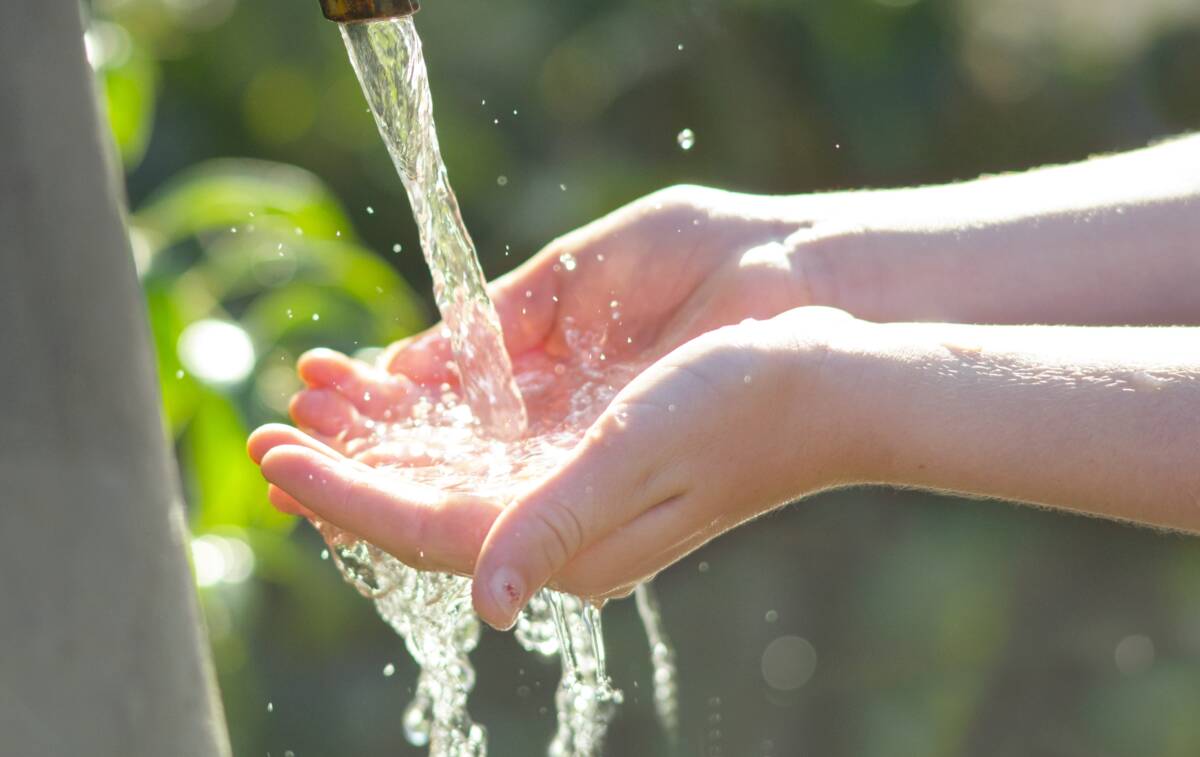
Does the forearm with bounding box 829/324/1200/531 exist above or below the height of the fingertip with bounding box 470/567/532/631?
above

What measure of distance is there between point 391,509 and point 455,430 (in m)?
0.28

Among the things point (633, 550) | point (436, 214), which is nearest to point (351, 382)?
point (436, 214)

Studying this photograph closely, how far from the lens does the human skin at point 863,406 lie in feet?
2.51

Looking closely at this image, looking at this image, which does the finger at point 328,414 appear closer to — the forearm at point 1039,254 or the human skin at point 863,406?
the human skin at point 863,406

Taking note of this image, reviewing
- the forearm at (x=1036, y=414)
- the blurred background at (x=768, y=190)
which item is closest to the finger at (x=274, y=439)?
the forearm at (x=1036, y=414)

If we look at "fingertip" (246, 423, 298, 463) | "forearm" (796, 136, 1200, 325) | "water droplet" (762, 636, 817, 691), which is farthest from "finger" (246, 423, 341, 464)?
"water droplet" (762, 636, 817, 691)

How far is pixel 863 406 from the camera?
84cm

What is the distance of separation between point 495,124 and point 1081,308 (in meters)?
1.32

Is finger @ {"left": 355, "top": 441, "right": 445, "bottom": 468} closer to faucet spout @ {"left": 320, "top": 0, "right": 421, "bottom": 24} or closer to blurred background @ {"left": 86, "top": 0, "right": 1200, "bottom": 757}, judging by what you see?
faucet spout @ {"left": 320, "top": 0, "right": 421, "bottom": 24}

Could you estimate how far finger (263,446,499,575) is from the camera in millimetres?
776

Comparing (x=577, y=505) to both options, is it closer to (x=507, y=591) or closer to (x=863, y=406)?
(x=507, y=591)

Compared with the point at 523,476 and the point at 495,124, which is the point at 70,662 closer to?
the point at 523,476

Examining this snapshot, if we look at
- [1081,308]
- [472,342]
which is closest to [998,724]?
[1081,308]

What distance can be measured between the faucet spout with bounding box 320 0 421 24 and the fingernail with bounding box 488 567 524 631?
0.32 meters
